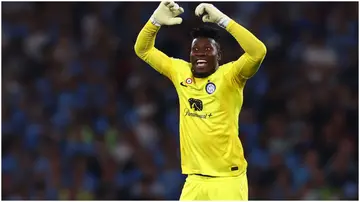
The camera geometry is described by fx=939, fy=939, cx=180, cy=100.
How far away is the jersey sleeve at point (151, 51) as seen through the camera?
7.33 m

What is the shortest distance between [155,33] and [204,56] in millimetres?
531

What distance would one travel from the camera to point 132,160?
1122 cm

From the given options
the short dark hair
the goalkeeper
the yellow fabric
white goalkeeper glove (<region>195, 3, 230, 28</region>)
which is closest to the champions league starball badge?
the goalkeeper

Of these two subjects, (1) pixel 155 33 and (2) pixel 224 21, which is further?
(1) pixel 155 33

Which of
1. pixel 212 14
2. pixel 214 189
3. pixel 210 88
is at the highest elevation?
pixel 212 14

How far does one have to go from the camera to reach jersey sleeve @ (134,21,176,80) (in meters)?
7.33

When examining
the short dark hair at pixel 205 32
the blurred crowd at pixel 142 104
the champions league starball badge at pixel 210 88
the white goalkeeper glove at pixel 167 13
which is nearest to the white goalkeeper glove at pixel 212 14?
the short dark hair at pixel 205 32

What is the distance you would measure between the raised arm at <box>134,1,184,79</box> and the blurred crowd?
11.9 feet

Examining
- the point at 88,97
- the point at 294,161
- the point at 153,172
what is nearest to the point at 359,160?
the point at 294,161

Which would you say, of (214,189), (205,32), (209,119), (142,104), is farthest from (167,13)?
(142,104)

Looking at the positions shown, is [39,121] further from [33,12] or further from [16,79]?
[33,12]

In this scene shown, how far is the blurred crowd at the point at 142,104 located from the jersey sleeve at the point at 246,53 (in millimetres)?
3989

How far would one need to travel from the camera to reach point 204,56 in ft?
23.1

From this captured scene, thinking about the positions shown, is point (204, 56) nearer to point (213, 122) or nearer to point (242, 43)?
point (242, 43)
